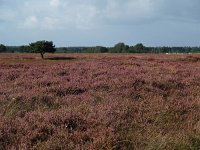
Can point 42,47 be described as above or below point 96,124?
below

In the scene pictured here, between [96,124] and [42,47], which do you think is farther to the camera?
[42,47]

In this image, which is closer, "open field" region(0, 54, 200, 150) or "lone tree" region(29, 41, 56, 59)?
"open field" region(0, 54, 200, 150)

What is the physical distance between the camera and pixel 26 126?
7.54 meters

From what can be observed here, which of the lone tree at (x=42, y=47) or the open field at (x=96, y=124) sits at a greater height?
the open field at (x=96, y=124)

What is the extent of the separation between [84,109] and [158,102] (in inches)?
94.6

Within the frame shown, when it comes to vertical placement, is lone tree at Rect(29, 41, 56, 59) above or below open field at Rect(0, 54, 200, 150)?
below

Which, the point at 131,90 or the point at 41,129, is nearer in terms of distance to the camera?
the point at 41,129

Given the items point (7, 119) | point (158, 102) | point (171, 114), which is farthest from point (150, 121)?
point (7, 119)

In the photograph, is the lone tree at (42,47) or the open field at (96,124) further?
the lone tree at (42,47)

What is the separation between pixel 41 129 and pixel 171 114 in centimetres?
313

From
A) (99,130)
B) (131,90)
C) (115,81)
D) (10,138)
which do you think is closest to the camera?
(10,138)

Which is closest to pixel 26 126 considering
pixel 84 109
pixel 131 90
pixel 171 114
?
pixel 84 109

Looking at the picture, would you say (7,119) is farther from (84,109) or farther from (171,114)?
(171,114)

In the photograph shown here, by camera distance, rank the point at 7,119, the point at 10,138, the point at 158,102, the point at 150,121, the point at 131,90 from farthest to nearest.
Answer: the point at 131,90, the point at 158,102, the point at 150,121, the point at 7,119, the point at 10,138
